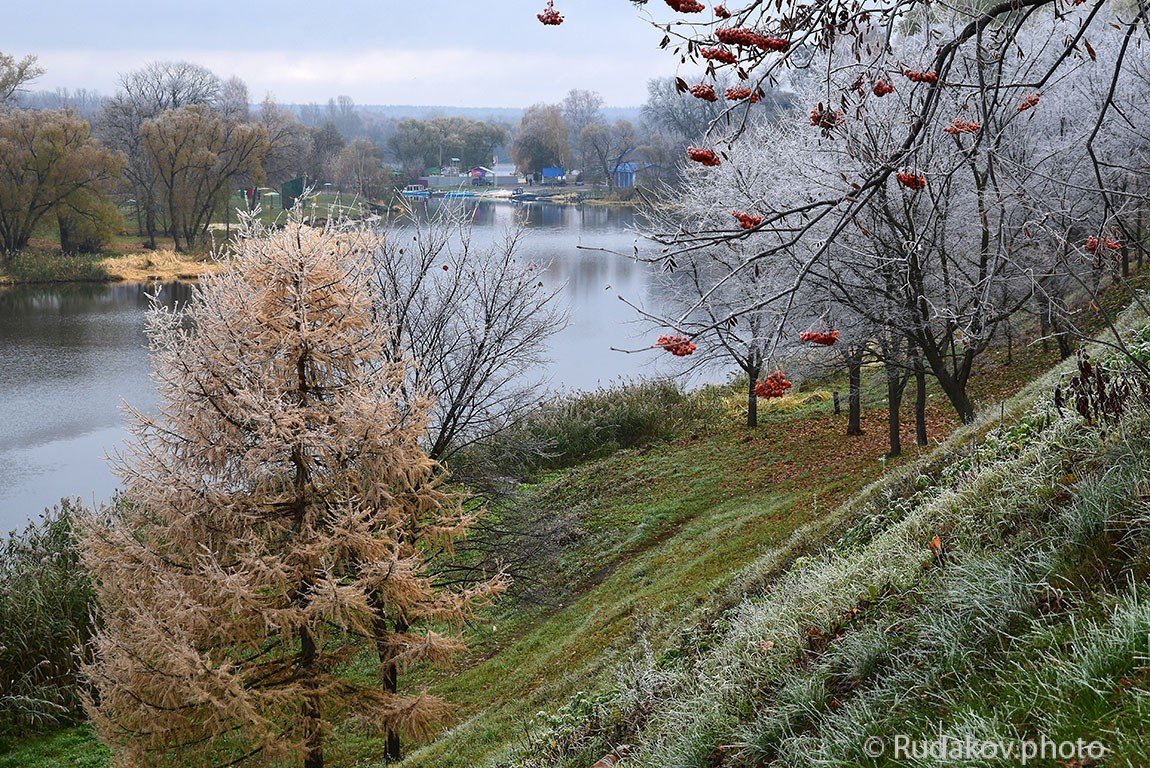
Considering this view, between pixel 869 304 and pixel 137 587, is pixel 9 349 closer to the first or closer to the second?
pixel 137 587

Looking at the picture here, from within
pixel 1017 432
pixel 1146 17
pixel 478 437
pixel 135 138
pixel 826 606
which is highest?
pixel 135 138

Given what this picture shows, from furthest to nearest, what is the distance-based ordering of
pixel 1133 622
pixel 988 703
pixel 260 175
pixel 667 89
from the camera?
1. pixel 260 175
2. pixel 667 89
3. pixel 988 703
4. pixel 1133 622

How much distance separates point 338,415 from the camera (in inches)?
334

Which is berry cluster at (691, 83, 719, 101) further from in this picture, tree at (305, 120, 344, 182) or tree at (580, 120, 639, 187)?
tree at (580, 120, 639, 187)

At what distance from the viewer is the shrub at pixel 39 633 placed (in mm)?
11117

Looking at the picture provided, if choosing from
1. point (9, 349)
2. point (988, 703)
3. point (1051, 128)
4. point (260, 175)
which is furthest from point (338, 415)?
point (260, 175)

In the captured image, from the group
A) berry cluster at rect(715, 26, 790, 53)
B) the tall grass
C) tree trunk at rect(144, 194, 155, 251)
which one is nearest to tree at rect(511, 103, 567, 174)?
tree trunk at rect(144, 194, 155, 251)

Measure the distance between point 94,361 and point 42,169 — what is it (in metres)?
22.0

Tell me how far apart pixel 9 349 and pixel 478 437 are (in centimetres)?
2123

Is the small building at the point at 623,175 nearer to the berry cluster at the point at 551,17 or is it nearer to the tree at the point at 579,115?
the tree at the point at 579,115

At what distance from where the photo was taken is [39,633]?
11891mm

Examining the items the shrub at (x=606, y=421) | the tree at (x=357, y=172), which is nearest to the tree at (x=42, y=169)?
the tree at (x=357, y=172)

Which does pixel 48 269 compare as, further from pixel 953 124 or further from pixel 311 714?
pixel 953 124

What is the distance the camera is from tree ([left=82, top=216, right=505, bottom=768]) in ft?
25.8
